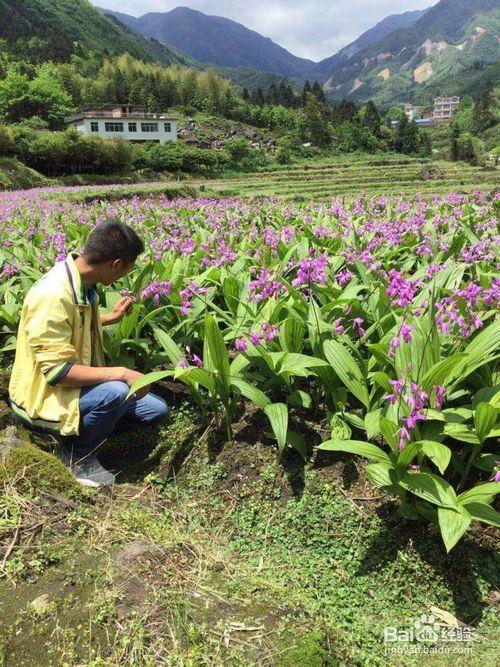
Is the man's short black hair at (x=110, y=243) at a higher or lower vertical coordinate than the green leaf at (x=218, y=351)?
higher

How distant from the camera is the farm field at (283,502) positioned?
2.14 m

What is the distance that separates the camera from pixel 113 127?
80438 millimetres

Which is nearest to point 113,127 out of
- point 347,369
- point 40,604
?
point 347,369

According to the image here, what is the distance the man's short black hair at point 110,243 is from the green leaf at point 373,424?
1.93 meters

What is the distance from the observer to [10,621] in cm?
214

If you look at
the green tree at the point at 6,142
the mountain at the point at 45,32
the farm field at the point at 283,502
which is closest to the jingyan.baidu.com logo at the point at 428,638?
the farm field at the point at 283,502

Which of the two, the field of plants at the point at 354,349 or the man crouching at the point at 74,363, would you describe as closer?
the field of plants at the point at 354,349

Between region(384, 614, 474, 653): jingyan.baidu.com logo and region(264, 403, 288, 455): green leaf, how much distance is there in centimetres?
108

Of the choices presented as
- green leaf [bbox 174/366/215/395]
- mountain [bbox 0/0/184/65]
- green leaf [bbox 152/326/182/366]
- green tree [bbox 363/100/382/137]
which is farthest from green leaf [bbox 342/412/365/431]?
mountain [bbox 0/0/184/65]

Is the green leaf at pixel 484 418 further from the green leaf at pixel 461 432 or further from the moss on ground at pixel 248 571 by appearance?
the moss on ground at pixel 248 571

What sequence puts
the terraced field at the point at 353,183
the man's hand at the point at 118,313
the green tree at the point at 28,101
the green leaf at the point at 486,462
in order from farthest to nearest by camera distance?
the green tree at the point at 28,101
the terraced field at the point at 353,183
the man's hand at the point at 118,313
the green leaf at the point at 486,462

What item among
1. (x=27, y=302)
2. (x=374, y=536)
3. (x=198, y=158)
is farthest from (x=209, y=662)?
(x=198, y=158)

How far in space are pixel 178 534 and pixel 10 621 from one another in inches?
38.1

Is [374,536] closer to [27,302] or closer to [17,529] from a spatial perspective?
[17,529]
